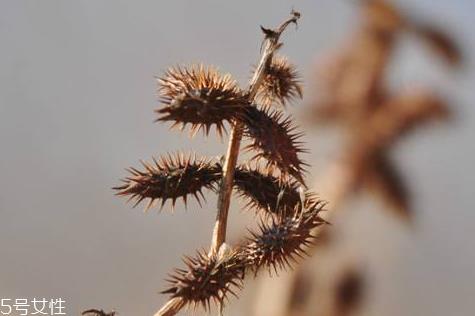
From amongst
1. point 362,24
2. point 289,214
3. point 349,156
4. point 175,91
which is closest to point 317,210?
point 289,214

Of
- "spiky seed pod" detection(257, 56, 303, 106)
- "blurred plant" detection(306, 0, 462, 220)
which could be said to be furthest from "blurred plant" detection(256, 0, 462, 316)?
"spiky seed pod" detection(257, 56, 303, 106)

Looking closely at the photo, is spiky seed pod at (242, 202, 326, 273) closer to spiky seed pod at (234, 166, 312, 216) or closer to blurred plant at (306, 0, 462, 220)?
spiky seed pod at (234, 166, 312, 216)

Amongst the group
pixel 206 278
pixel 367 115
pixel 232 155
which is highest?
pixel 367 115

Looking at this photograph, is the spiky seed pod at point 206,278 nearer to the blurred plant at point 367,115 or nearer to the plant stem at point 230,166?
the plant stem at point 230,166

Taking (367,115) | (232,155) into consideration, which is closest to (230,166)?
(232,155)

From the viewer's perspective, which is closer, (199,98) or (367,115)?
(199,98)

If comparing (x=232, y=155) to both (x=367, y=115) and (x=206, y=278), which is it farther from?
(x=367, y=115)

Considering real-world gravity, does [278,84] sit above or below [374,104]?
below
